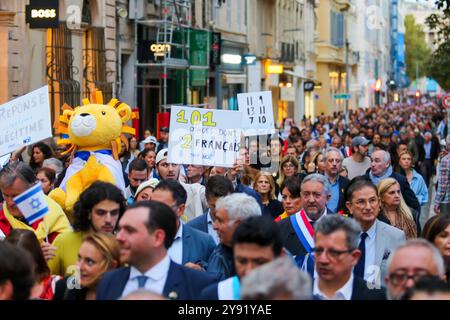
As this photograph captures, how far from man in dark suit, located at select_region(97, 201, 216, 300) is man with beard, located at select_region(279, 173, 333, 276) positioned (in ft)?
6.00

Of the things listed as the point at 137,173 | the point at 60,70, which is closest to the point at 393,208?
the point at 137,173

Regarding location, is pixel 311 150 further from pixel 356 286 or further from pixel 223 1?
pixel 223 1

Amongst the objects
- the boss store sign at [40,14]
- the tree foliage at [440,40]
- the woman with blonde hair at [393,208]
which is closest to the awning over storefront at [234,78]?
the tree foliage at [440,40]

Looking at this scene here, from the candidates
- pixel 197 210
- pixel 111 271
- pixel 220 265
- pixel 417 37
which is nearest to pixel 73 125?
pixel 197 210

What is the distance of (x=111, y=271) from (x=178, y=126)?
23.8 feet

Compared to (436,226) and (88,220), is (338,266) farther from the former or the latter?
(88,220)

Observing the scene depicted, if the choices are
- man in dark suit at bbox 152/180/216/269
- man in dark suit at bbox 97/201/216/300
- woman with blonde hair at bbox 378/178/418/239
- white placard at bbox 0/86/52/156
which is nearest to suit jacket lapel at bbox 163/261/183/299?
man in dark suit at bbox 97/201/216/300

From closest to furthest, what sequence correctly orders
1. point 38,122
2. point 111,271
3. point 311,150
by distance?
point 111,271, point 38,122, point 311,150

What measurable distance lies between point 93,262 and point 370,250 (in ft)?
9.03

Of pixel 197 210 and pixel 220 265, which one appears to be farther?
pixel 197 210

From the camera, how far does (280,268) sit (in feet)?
15.8

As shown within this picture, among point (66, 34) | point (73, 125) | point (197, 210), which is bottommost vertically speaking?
point (197, 210)

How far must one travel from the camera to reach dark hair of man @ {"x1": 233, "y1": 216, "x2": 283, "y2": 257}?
5906mm

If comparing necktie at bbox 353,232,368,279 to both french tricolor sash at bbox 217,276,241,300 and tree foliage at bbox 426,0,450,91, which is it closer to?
french tricolor sash at bbox 217,276,241,300
